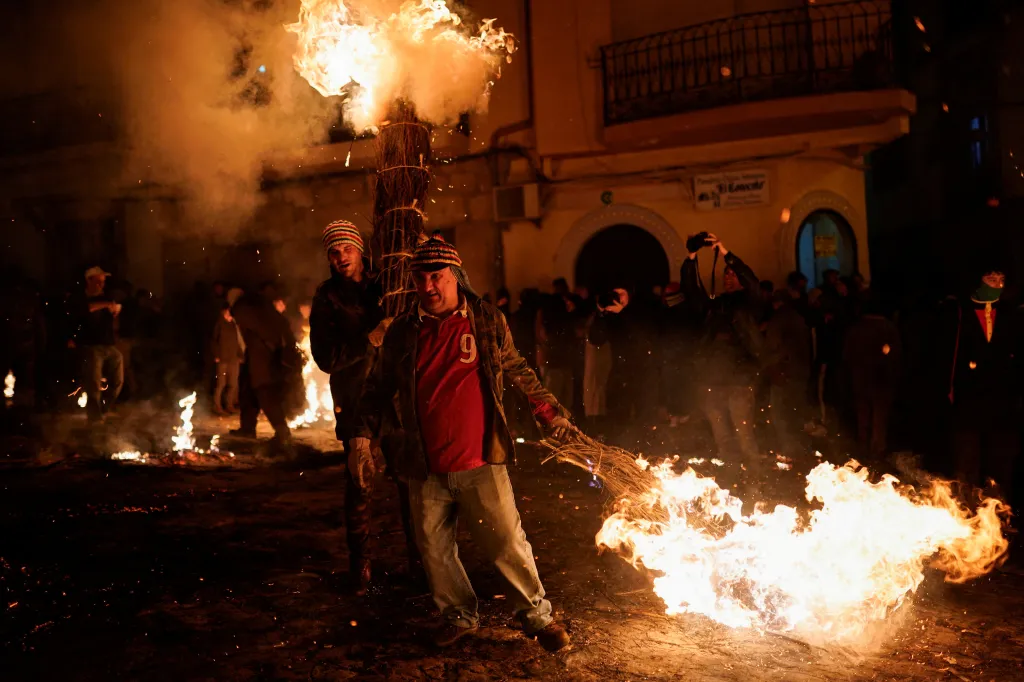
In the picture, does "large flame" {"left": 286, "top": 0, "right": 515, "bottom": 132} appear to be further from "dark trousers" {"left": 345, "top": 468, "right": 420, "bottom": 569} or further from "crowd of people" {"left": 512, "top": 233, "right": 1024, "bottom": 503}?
"crowd of people" {"left": 512, "top": 233, "right": 1024, "bottom": 503}

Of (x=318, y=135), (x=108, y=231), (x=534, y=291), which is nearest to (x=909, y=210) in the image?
(x=534, y=291)

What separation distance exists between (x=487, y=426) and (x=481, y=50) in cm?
297

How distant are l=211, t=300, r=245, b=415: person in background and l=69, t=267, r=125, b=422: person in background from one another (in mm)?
2013

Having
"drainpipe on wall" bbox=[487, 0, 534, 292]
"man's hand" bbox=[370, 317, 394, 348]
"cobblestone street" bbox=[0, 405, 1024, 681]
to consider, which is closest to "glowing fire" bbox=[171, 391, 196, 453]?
"cobblestone street" bbox=[0, 405, 1024, 681]

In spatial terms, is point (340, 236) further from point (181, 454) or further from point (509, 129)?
point (509, 129)

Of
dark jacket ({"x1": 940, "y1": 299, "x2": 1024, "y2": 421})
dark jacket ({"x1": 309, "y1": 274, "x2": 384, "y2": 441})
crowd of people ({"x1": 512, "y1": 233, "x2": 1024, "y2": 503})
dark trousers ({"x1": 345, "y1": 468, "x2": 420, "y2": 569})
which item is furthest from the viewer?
crowd of people ({"x1": 512, "y1": 233, "x2": 1024, "y2": 503})

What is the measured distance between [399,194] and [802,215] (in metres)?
10.6

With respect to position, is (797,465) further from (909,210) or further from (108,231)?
(909,210)

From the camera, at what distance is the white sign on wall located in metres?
13.9

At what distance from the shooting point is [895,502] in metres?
4.65

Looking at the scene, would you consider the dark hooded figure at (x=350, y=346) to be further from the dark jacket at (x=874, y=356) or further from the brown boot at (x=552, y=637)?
the dark jacket at (x=874, y=356)

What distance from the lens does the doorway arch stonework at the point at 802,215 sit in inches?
550

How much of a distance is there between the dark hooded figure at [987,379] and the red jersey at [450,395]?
494 centimetres

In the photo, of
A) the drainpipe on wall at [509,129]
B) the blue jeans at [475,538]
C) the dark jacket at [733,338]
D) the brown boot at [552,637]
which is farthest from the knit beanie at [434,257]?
the drainpipe on wall at [509,129]
